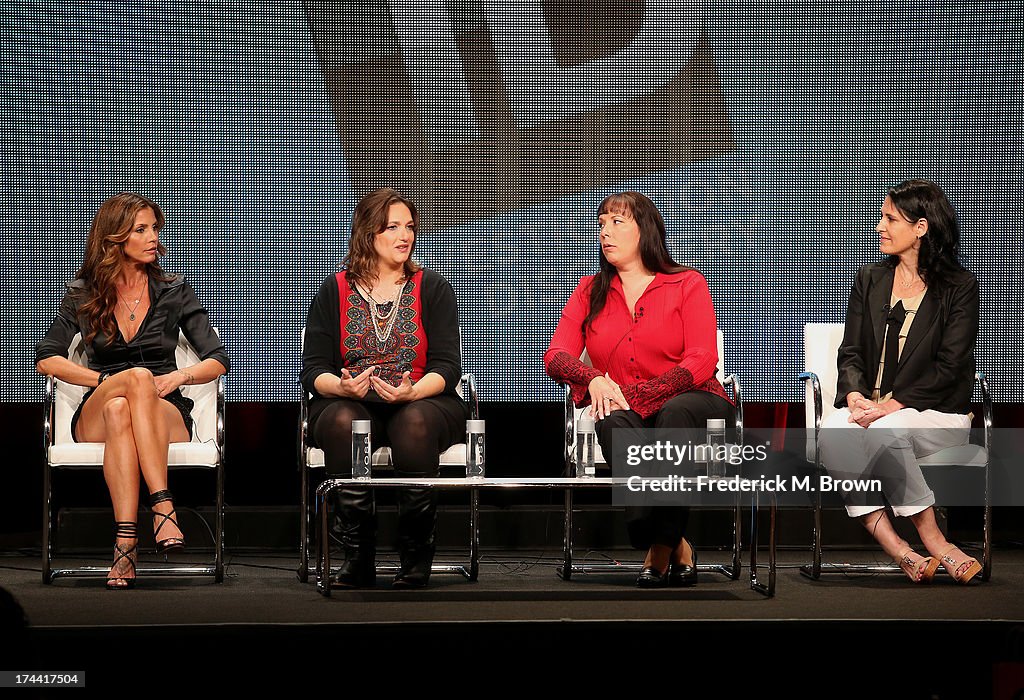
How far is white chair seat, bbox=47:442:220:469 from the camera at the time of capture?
12.6 feet

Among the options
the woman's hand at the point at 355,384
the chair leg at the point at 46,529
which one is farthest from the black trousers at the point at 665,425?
the chair leg at the point at 46,529

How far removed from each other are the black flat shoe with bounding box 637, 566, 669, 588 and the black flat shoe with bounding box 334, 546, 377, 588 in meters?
0.80

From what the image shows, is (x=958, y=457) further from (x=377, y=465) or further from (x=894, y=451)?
(x=377, y=465)

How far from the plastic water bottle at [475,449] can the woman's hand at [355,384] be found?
0.33 meters

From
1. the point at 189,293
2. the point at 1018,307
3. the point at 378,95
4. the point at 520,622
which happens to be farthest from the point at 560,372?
the point at 1018,307

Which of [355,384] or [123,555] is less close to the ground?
[355,384]

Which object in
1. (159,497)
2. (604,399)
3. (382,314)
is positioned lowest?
(159,497)

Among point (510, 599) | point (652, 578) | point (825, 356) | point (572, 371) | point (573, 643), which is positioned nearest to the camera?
point (573, 643)

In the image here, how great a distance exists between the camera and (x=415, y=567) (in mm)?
3734

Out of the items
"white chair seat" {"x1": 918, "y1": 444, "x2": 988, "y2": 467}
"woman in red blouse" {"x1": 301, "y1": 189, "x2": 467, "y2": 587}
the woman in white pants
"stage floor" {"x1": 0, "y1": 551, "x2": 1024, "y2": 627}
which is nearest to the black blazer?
the woman in white pants

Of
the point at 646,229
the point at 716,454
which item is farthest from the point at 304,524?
the point at 646,229

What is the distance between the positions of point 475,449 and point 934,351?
59.0 inches

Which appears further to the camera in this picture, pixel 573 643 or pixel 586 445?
pixel 586 445

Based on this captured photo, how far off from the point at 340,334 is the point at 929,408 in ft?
6.19
